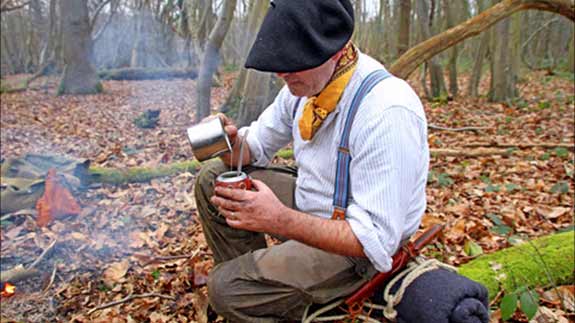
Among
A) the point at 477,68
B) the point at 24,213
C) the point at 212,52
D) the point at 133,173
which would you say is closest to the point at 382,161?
the point at 24,213

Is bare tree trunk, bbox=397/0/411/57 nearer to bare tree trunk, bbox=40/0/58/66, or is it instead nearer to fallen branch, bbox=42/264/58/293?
fallen branch, bbox=42/264/58/293

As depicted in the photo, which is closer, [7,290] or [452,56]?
[7,290]

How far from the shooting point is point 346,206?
75.6 inches

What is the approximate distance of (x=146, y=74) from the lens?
18.4 m

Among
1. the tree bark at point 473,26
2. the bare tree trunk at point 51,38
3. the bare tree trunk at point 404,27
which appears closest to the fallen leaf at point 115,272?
the tree bark at point 473,26

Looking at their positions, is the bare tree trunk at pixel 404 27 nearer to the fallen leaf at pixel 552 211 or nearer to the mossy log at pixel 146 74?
the fallen leaf at pixel 552 211

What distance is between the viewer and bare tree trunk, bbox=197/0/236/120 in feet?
19.8

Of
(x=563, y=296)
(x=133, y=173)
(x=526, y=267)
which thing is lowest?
(x=563, y=296)

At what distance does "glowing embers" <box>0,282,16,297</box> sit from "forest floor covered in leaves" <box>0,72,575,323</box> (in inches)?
2.4

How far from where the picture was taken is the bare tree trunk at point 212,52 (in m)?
6.03

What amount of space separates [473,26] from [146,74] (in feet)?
52.0

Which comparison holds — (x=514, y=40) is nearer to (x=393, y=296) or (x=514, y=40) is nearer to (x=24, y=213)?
(x=393, y=296)

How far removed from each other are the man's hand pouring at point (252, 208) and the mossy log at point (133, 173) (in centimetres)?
338

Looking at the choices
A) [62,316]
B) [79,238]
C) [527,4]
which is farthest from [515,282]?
[527,4]
